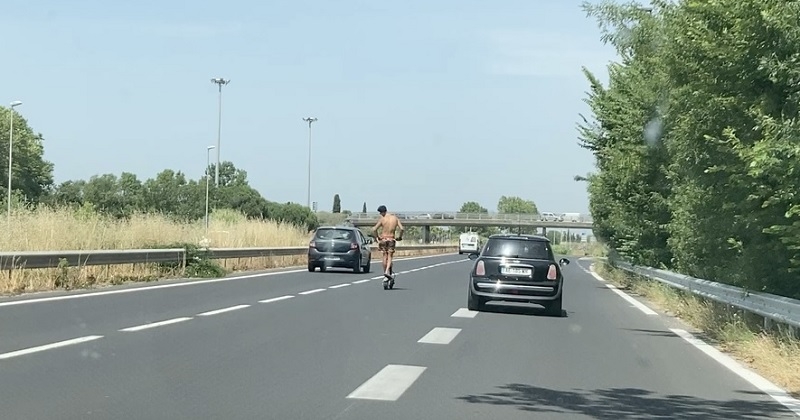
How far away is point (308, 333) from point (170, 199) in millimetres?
93767

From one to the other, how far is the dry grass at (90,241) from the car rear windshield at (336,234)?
274 centimetres

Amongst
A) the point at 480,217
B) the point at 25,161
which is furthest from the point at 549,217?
the point at 25,161

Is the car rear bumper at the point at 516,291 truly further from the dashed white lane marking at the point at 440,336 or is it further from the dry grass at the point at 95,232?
the dry grass at the point at 95,232

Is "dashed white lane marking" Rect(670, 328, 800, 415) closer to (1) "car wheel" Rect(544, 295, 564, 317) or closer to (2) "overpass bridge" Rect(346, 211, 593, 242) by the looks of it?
(1) "car wheel" Rect(544, 295, 564, 317)

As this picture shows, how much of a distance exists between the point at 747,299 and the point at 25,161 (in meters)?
100

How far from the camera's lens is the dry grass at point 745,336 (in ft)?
35.2

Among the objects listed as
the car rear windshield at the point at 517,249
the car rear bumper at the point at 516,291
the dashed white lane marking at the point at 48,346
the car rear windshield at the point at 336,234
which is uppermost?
the car rear windshield at the point at 336,234

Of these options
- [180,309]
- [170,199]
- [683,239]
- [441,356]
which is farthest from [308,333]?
[170,199]

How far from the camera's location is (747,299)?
1377 centimetres

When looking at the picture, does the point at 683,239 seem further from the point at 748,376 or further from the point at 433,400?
the point at 433,400

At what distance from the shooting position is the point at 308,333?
43.9 ft

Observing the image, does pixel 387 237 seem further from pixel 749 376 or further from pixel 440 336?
pixel 749 376

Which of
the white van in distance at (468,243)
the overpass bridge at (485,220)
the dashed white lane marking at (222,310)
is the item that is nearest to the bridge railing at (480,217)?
the overpass bridge at (485,220)

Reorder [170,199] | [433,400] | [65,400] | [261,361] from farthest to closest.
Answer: [170,199], [261,361], [433,400], [65,400]
